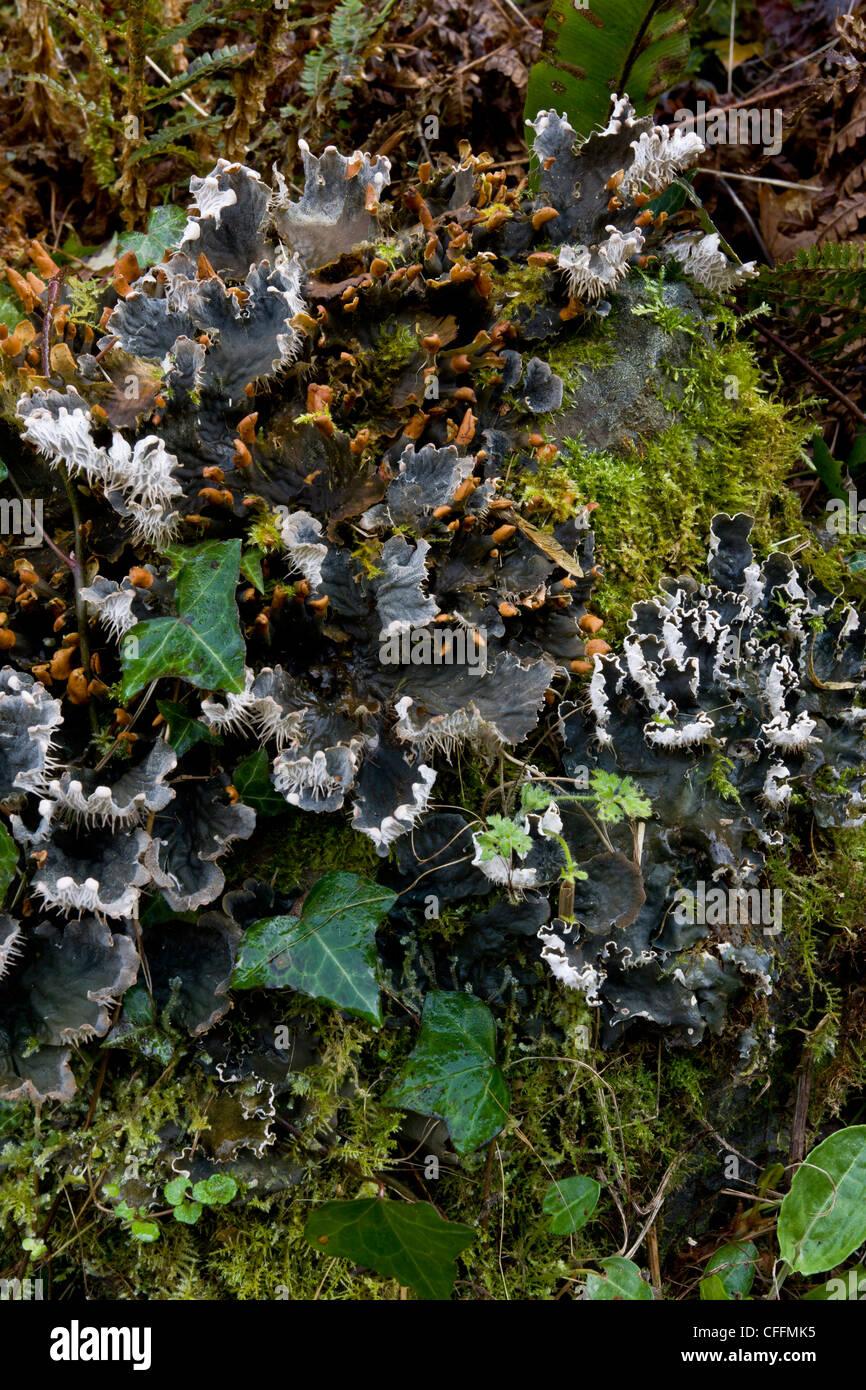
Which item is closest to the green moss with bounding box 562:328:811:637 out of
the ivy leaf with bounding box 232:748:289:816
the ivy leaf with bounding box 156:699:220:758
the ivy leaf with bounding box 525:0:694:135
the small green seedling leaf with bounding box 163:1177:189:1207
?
the ivy leaf with bounding box 525:0:694:135

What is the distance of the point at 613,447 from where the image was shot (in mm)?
3611

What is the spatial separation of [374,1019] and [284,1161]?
0.54 m

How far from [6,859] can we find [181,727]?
1.80 ft

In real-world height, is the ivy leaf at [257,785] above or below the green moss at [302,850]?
above

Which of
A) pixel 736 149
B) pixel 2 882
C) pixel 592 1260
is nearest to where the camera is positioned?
pixel 2 882

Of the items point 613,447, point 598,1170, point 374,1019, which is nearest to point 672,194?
point 613,447

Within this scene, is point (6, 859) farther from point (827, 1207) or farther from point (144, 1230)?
point (827, 1207)

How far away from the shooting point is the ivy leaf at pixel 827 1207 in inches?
110

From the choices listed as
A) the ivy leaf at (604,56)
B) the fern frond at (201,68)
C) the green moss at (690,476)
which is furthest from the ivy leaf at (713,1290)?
the fern frond at (201,68)

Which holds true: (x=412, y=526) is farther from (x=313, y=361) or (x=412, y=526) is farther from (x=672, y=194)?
(x=672, y=194)

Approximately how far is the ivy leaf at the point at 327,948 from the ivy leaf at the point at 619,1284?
3.46ft

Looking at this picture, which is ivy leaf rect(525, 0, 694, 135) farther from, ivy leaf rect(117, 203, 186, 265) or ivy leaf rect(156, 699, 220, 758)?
ivy leaf rect(156, 699, 220, 758)

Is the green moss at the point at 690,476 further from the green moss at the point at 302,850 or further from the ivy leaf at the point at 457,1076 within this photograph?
the ivy leaf at the point at 457,1076

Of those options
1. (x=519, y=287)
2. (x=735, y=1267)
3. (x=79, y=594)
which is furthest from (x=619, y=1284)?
(x=519, y=287)
